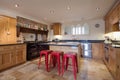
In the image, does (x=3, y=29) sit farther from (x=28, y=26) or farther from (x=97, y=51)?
(x=97, y=51)

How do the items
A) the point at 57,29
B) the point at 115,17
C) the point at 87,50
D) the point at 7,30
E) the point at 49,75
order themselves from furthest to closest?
the point at 57,29 < the point at 87,50 < the point at 7,30 < the point at 115,17 < the point at 49,75

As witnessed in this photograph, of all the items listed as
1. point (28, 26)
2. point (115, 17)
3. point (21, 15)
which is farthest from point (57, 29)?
point (115, 17)

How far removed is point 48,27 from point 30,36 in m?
2.04

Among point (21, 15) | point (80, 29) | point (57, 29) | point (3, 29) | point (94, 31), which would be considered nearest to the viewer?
point (3, 29)

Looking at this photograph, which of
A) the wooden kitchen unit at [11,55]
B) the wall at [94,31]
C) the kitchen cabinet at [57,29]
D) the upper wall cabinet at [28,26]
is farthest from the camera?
the kitchen cabinet at [57,29]

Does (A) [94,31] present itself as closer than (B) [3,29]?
No

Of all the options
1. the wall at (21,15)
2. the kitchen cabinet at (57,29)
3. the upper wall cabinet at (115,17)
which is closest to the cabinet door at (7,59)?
the wall at (21,15)

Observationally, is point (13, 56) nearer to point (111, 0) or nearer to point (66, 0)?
point (66, 0)

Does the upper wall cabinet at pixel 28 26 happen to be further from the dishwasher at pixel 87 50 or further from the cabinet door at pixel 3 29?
the dishwasher at pixel 87 50

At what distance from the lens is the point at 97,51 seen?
15.8ft

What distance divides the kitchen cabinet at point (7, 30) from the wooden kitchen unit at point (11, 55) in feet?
1.81

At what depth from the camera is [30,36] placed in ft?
16.6

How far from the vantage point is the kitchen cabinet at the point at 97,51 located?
471cm

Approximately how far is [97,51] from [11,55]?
14.3ft
